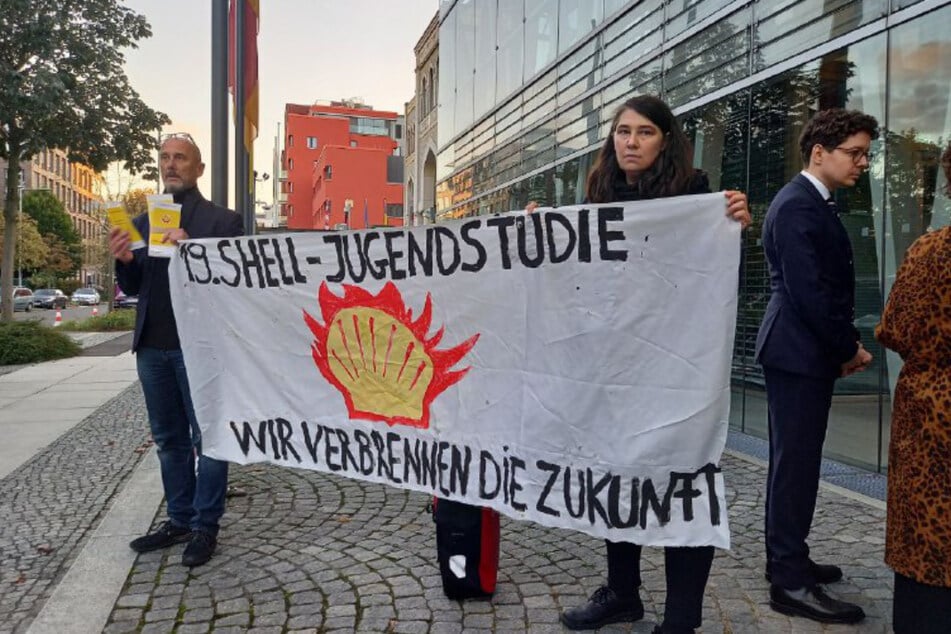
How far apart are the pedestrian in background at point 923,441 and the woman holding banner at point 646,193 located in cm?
55

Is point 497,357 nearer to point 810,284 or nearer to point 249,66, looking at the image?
point 810,284

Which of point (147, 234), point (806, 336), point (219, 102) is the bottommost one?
point (806, 336)

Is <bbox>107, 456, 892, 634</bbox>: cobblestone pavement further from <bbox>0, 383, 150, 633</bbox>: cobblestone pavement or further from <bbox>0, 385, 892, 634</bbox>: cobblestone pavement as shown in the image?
<bbox>0, 383, 150, 633</bbox>: cobblestone pavement

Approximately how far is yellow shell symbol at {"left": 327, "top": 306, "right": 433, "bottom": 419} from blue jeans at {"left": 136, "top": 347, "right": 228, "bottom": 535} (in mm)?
875

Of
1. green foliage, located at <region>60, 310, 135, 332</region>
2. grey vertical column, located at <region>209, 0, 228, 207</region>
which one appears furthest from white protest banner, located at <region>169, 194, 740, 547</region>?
green foliage, located at <region>60, 310, 135, 332</region>

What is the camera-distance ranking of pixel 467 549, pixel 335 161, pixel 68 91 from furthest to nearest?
pixel 335 161 < pixel 68 91 < pixel 467 549

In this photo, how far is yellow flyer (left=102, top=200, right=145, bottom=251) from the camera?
3.37 metres

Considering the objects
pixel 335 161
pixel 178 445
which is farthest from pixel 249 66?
pixel 335 161

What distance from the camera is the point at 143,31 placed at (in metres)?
13.4

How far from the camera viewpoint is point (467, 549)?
10.2ft

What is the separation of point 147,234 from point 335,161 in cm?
7031

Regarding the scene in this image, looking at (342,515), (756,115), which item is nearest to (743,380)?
(756,115)

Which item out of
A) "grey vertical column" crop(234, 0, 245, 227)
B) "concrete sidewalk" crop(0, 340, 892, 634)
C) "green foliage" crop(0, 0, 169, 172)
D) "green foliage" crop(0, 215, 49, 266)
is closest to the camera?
"concrete sidewalk" crop(0, 340, 892, 634)

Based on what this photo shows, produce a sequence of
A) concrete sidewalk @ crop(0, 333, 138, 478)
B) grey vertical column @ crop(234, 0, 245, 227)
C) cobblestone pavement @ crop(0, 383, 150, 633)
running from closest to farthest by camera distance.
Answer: cobblestone pavement @ crop(0, 383, 150, 633)
grey vertical column @ crop(234, 0, 245, 227)
concrete sidewalk @ crop(0, 333, 138, 478)
